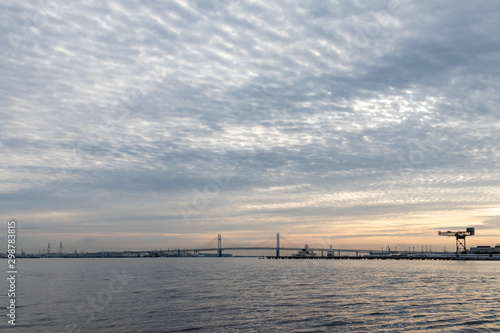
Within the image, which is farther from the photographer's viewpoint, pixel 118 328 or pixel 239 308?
pixel 239 308

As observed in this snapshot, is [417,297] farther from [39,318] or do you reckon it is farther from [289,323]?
[39,318]

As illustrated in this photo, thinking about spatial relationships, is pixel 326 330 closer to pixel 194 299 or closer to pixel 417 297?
pixel 194 299

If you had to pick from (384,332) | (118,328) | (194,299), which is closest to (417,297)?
(384,332)

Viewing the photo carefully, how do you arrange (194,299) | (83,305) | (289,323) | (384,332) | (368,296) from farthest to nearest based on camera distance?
(368,296) → (194,299) → (83,305) → (289,323) → (384,332)

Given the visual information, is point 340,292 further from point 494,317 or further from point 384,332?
point 384,332

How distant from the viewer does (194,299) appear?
5122 centimetres

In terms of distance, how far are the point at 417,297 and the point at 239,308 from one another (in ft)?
84.6

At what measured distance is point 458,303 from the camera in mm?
48219

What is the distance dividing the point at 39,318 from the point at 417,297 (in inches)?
1822

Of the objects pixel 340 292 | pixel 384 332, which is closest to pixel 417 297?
pixel 340 292

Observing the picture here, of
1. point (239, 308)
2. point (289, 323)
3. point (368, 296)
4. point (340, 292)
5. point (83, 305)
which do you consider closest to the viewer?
point (289, 323)

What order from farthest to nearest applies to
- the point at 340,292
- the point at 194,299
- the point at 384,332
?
1. the point at 340,292
2. the point at 194,299
3. the point at 384,332

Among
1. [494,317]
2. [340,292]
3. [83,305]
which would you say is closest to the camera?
[494,317]

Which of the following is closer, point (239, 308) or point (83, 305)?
point (239, 308)
